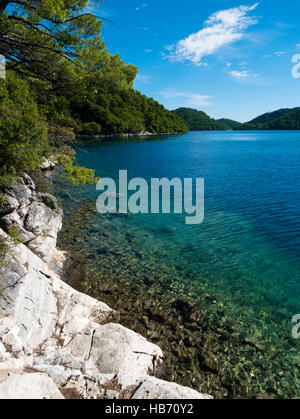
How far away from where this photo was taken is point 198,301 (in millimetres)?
10148

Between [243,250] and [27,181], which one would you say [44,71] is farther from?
[243,250]

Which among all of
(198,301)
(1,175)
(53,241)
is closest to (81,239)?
(53,241)

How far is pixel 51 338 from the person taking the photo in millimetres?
7340

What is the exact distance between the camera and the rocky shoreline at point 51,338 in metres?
5.16

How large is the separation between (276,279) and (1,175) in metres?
13.5

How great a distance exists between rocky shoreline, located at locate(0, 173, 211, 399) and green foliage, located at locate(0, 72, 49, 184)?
1.02 meters

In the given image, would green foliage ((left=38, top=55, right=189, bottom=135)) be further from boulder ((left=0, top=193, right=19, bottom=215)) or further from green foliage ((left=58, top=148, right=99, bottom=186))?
boulder ((left=0, top=193, right=19, bottom=215))

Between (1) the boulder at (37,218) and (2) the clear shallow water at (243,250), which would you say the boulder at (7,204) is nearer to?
(1) the boulder at (37,218)

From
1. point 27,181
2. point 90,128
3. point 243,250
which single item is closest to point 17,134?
point 27,181

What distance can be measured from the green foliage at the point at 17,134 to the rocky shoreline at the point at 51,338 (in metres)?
1.02

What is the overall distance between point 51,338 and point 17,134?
778cm

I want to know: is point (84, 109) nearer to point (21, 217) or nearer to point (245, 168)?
point (245, 168)

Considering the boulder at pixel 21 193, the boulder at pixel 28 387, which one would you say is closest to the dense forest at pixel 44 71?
the boulder at pixel 21 193

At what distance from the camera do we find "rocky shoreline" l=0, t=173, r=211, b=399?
5156mm
